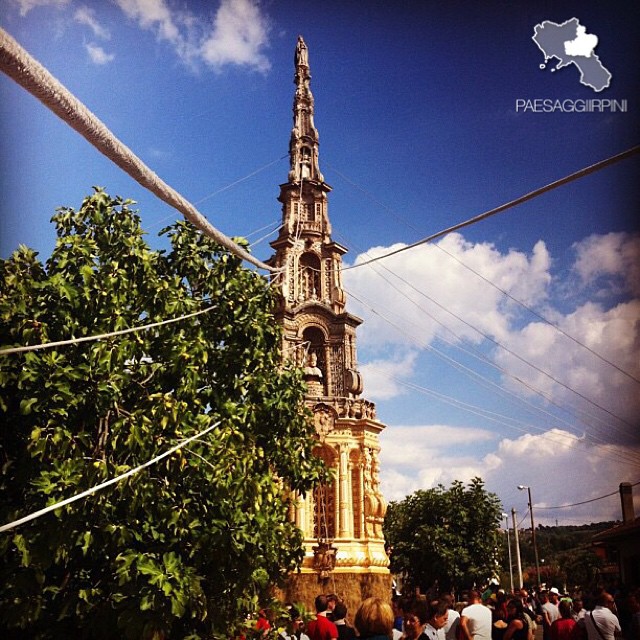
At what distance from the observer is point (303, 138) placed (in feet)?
76.0

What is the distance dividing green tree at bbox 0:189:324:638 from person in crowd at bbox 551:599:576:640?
360 centimetres

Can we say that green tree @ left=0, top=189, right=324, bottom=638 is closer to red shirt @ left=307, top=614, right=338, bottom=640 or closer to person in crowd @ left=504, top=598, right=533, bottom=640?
red shirt @ left=307, top=614, right=338, bottom=640

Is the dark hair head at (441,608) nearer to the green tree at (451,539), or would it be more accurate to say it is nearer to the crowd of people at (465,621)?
the crowd of people at (465,621)

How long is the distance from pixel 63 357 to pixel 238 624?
3901 millimetres

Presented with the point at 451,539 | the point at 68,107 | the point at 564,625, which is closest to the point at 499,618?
the point at 564,625

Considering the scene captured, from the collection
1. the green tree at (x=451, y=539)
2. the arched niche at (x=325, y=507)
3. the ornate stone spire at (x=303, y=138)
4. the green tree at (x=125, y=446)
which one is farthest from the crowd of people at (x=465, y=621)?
the green tree at (x=451, y=539)

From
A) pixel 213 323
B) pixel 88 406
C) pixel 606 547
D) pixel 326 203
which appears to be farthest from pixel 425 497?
pixel 88 406

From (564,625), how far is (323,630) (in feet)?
11.7

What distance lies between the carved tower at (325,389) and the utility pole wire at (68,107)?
13.2m

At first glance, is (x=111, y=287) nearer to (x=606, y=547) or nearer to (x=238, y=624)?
(x=238, y=624)

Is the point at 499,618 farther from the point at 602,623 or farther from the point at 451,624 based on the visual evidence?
the point at 451,624

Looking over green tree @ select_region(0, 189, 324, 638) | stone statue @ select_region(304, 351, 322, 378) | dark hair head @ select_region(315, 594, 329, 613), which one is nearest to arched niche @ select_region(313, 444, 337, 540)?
stone statue @ select_region(304, 351, 322, 378)

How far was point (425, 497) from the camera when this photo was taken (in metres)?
29.1

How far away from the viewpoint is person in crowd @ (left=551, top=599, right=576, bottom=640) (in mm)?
8539
